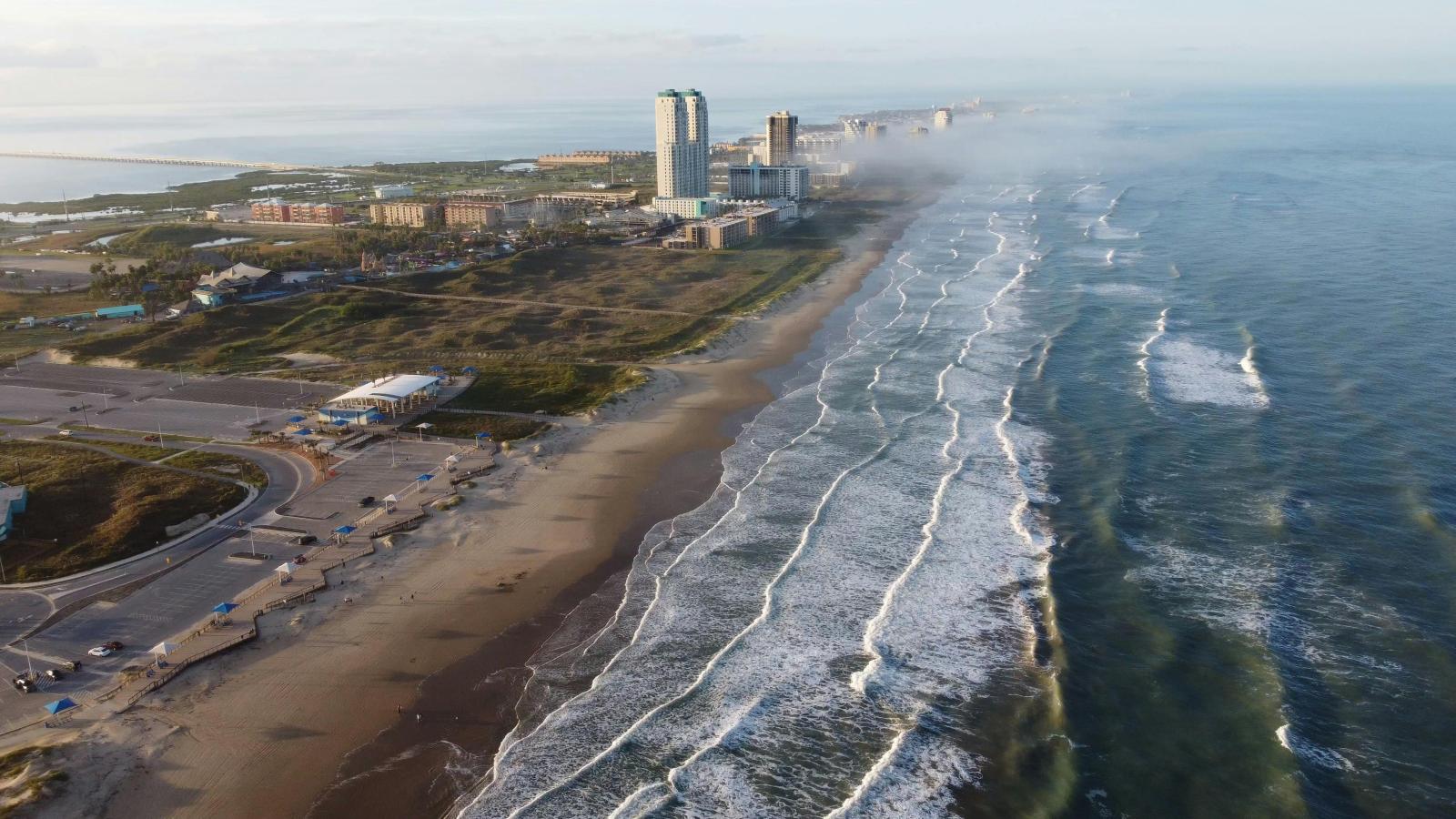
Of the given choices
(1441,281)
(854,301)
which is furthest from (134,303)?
(1441,281)

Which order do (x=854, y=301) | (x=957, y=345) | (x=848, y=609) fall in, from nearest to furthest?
(x=848, y=609) → (x=957, y=345) → (x=854, y=301)

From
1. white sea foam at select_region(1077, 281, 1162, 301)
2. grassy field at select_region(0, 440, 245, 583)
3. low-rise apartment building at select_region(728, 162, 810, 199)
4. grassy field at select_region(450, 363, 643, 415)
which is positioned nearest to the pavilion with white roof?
grassy field at select_region(450, 363, 643, 415)

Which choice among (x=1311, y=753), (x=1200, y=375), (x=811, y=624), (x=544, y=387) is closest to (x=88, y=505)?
(x=544, y=387)

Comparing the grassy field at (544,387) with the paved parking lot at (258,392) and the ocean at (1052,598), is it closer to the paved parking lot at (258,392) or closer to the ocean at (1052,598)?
the paved parking lot at (258,392)

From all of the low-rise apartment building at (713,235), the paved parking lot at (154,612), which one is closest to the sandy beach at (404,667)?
the paved parking lot at (154,612)

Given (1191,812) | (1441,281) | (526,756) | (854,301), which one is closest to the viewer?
(1191,812)

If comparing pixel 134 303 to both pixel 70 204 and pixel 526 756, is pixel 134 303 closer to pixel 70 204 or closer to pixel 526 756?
pixel 526 756
